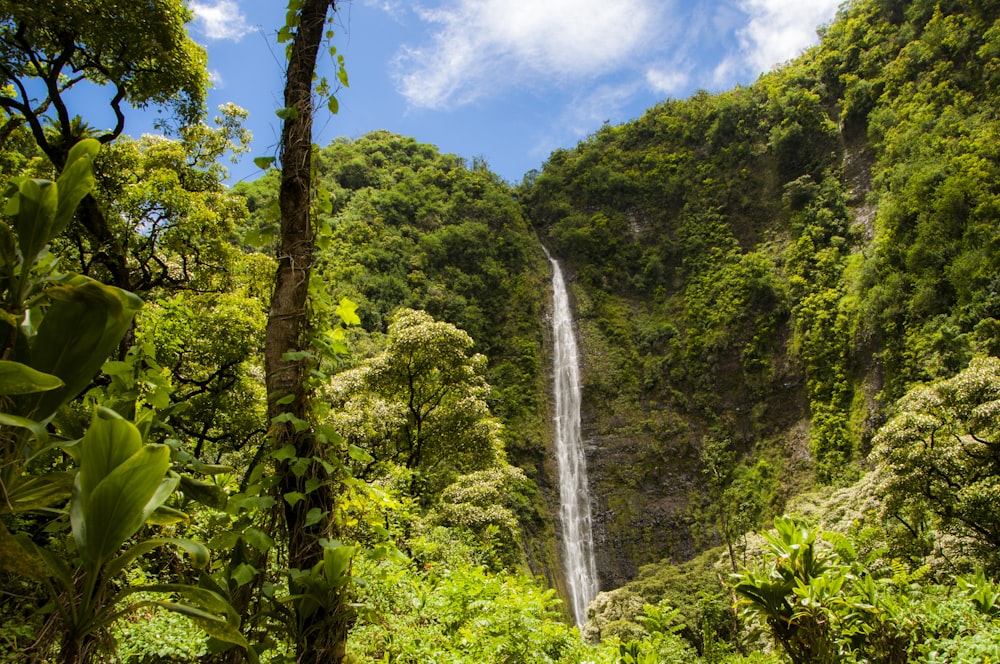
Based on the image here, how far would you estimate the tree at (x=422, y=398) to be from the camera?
31.8 ft

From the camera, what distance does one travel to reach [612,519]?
20.2m

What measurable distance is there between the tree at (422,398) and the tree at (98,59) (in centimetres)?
437

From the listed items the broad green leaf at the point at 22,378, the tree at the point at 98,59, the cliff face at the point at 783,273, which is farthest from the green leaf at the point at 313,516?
the cliff face at the point at 783,273

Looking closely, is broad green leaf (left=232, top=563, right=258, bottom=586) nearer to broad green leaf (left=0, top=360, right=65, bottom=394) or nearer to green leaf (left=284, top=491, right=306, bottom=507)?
green leaf (left=284, top=491, right=306, bottom=507)

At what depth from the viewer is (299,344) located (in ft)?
6.24

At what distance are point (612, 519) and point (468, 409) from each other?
41.8 ft

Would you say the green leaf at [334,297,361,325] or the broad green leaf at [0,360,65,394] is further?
the green leaf at [334,297,361,325]

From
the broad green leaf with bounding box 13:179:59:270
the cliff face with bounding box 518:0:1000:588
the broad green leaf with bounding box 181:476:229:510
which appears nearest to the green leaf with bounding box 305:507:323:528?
the broad green leaf with bounding box 181:476:229:510

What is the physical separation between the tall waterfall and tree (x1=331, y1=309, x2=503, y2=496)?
924cm

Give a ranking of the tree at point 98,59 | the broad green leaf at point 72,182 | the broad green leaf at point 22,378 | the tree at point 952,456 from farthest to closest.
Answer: the tree at point 952,456, the tree at point 98,59, the broad green leaf at point 72,182, the broad green leaf at point 22,378

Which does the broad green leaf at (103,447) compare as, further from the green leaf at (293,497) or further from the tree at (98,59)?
the tree at (98,59)

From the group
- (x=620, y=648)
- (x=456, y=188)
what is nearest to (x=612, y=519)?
(x=620, y=648)

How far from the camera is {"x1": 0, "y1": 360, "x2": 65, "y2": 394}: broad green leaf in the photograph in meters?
0.96

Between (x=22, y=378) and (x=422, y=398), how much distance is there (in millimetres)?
9177
